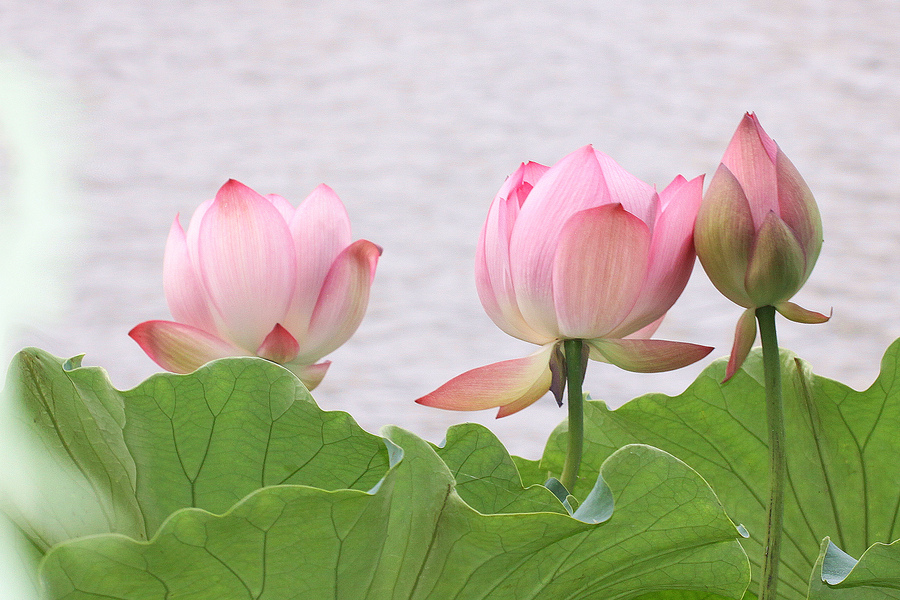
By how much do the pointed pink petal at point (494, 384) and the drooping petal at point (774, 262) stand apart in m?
0.03

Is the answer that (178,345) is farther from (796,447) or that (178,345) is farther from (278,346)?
(796,447)

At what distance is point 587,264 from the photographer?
138mm

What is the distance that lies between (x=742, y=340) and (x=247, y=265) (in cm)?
9

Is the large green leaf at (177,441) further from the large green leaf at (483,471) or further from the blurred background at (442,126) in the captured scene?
the blurred background at (442,126)

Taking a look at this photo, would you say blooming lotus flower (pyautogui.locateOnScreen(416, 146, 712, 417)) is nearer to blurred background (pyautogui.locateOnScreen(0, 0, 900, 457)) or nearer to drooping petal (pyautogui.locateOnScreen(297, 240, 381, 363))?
drooping petal (pyautogui.locateOnScreen(297, 240, 381, 363))

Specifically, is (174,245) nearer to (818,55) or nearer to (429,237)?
(429,237)

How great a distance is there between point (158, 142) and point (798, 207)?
2.18 meters

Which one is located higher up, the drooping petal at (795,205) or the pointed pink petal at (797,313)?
the drooping petal at (795,205)

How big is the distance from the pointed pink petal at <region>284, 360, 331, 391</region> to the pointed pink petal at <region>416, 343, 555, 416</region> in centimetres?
4

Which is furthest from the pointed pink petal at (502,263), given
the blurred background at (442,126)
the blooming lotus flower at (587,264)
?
the blurred background at (442,126)

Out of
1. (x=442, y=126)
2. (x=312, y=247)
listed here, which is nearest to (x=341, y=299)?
(x=312, y=247)

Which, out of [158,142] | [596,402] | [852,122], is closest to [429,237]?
[158,142]

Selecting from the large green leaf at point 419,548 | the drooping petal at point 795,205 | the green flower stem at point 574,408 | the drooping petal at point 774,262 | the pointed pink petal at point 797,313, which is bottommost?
the large green leaf at point 419,548

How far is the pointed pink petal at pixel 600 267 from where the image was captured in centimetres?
14
